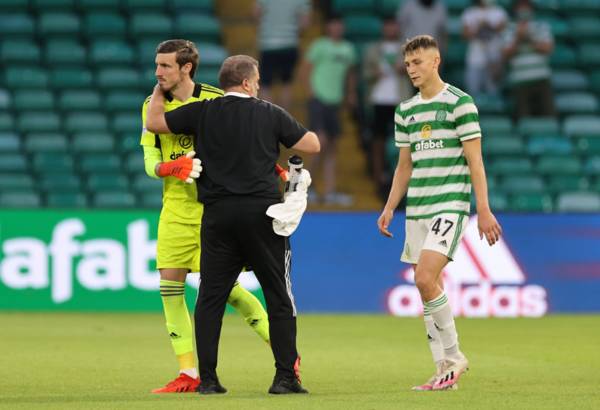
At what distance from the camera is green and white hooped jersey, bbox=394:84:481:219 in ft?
27.6

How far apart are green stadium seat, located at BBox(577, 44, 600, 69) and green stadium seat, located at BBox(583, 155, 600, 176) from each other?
2.48 meters

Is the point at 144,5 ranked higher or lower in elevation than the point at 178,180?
higher

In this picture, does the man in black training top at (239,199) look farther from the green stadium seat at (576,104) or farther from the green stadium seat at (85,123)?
the green stadium seat at (576,104)

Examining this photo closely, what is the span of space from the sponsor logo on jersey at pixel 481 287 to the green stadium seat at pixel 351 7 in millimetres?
6084

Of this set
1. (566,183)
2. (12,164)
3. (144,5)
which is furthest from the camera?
(144,5)

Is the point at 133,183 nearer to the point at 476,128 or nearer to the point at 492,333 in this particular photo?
the point at 492,333

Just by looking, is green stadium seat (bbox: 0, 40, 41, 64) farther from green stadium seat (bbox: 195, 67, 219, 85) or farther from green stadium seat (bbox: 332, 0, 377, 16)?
green stadium seat (bbox: 332, 0, 377, 16)

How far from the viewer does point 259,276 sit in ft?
27.2

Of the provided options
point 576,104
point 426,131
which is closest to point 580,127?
point 576,104

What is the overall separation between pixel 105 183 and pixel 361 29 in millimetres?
5382

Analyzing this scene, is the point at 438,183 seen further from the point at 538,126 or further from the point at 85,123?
the point at 538,126

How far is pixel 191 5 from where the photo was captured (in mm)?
20906

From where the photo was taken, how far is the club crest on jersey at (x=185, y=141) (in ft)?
28.7

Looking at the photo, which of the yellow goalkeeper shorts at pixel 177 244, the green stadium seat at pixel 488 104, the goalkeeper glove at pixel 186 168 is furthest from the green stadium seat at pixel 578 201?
the goalkeeper glove at pixel 186 168
